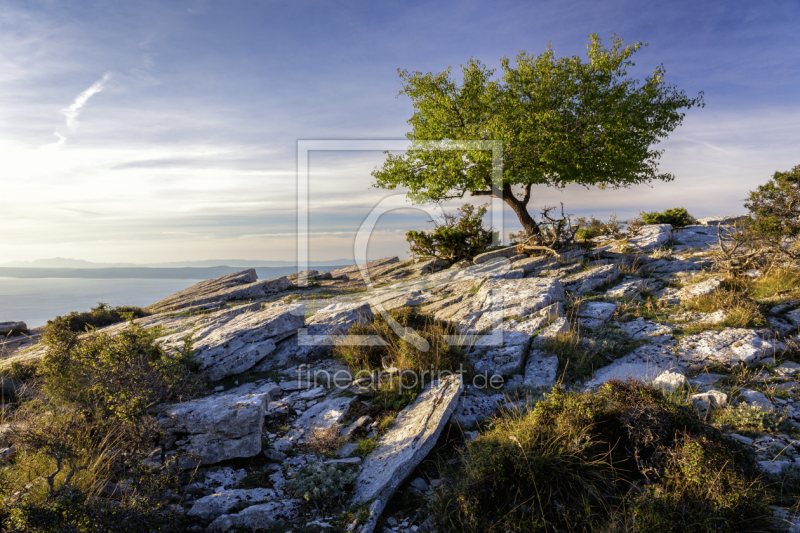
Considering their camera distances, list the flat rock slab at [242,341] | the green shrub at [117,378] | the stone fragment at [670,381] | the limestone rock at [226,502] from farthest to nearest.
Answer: the flat rock slab at [242,341]
the stone fragment at [670,381]
the green shrub at [117,378]
the limestone rock at [226,502]

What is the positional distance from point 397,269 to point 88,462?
58.8 ft

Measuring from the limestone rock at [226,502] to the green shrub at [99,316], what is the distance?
41.0 feet

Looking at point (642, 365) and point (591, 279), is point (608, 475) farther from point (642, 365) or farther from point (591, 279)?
point (591, 279)

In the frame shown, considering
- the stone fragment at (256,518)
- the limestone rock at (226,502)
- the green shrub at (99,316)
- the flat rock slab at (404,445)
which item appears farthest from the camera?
the green shrub at (99,316)

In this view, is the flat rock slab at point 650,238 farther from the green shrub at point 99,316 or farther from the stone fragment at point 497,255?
the green shrub at point 99,316

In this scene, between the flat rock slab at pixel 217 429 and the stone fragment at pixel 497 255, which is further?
the stone fragment at pixel 497 255

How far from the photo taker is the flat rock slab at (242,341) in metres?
8.68

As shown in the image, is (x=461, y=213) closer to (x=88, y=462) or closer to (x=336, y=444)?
(x=336, y=444)

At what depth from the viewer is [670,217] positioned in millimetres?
22969

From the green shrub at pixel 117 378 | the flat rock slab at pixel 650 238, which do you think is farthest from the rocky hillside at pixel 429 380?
the flat rock slab at pixel 650 238

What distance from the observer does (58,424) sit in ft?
18.3

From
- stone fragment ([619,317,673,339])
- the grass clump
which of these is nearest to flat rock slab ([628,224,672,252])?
stone fragment ([619,317,673,339])

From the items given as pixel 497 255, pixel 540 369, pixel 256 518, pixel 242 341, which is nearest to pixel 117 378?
pixel 242 341

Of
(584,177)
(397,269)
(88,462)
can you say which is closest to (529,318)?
(88,462)
